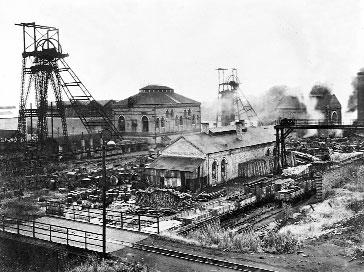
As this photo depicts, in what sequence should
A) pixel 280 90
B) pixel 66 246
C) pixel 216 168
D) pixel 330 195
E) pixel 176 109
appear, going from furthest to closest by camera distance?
pixel 280 90, pixel 176 109, pixel 216 168, pixel 330 195, pixel 66 246

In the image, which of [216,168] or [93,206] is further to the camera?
[216,168]

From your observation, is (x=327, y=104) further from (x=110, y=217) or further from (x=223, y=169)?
(x=110, y=217)

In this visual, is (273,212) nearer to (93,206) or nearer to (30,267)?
(93,206)

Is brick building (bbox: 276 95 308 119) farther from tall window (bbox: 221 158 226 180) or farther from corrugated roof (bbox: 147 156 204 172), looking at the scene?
corrugated roof (bbox: 147 156 204 172)

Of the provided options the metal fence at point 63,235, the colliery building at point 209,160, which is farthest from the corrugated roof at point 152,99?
the metal fence at point 63,235

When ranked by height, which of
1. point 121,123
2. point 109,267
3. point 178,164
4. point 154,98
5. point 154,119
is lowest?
point 109,267

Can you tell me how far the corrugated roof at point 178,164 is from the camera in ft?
96.5

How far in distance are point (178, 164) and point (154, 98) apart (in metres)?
27.0

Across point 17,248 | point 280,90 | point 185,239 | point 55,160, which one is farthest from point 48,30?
point 280,90

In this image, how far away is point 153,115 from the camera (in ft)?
176

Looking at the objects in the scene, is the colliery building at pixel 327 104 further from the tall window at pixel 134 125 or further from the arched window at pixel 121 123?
the arched window at pixel 121 123

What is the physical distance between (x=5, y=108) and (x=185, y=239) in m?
51.7

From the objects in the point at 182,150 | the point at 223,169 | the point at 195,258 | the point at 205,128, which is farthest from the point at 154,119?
the point at 195,258

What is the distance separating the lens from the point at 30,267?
17219mm
